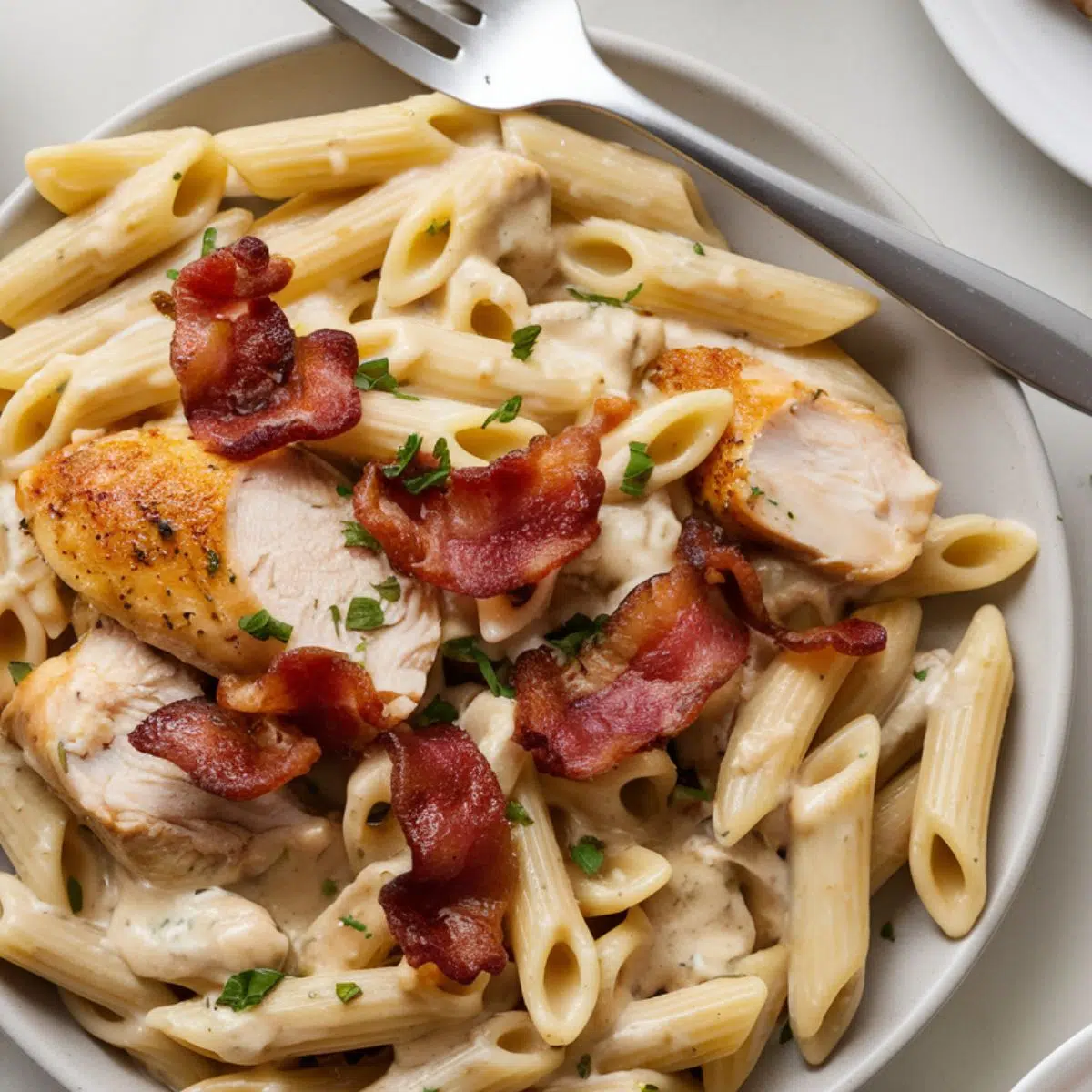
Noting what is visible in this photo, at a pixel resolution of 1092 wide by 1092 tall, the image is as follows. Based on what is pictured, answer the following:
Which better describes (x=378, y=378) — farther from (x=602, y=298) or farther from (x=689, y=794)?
(x=689, y=794)

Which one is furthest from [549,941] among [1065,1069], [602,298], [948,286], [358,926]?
[948,286]

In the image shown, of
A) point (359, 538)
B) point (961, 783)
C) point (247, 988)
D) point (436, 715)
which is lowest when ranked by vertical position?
point (247, 988)

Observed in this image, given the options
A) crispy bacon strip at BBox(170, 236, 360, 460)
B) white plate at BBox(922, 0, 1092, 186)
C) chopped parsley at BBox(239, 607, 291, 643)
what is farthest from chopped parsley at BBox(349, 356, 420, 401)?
white plate at BBox(922, 0, 1092, 186)

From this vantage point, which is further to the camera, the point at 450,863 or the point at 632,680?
the point at 632,680

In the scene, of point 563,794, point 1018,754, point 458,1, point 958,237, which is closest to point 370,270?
point 458,1

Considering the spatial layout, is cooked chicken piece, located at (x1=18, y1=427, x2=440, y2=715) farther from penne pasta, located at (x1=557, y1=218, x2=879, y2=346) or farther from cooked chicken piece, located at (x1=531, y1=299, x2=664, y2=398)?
penne pasta, located at (x1=557, y1=218, x2=879, y2=346)

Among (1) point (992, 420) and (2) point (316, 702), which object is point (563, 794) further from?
(1) point (992, 420)

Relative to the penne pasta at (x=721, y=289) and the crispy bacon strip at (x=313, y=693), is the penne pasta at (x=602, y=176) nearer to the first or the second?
the penne pasta at (x=721, y=289)
